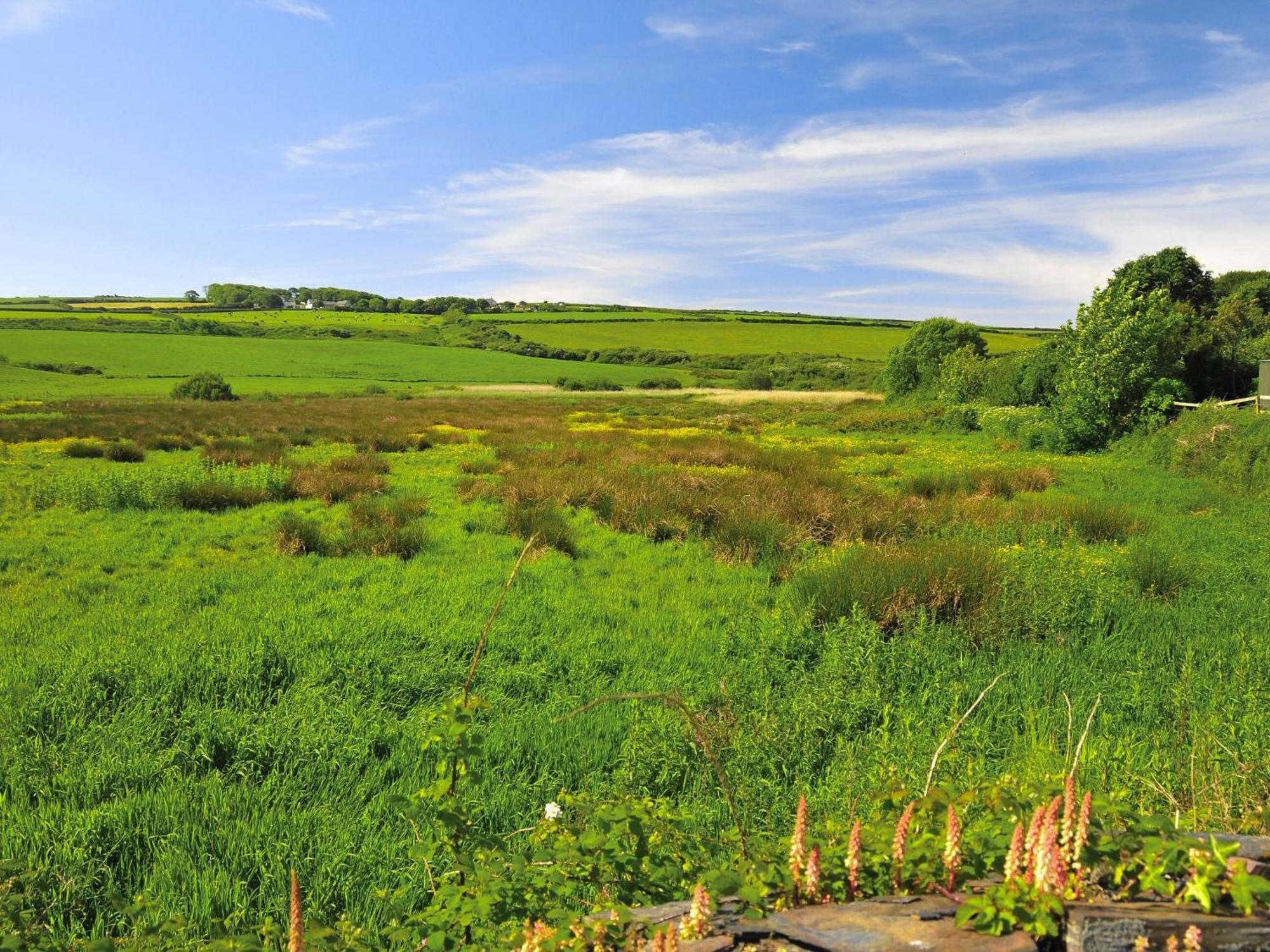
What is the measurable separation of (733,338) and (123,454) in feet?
307

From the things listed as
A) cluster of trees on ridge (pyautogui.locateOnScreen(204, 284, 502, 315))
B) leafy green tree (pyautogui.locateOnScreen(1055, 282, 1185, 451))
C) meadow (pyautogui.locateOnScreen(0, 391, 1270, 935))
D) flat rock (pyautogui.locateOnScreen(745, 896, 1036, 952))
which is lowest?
meadow (pyautogui.locateOnScreen(0, 391, 1270, 935))

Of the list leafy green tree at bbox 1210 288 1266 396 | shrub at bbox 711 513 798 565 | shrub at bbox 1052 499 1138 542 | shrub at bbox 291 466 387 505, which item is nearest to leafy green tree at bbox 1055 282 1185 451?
shrub at bbox 1052 499 1138 542

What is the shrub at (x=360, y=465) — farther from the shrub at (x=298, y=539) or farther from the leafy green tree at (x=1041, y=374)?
the leafy green tree at (x=1041, y=374)

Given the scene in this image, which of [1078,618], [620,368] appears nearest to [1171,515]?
[1078,618]

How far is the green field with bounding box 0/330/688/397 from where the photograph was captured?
190ft

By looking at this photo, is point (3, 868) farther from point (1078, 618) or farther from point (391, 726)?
point (1078, 618)

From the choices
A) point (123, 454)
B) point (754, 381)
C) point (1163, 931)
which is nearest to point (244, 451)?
point (123, 454)

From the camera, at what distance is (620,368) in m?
84.7

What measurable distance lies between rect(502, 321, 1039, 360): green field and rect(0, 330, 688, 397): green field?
14998 millimetres

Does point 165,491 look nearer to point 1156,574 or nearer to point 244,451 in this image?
point 244,451

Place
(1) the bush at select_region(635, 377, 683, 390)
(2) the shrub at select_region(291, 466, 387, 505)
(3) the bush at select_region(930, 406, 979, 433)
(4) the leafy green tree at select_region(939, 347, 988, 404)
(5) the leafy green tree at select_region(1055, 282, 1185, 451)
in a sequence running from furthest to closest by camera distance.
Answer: (1) the bush at select_region(635, 377, 683, 390) < (4) the leafy green tree at select_region(939, 347, 988, 404) < (3) the bush at select_region(930, 406, 979, 433) < (5) the leafy green tree at select_region(1055, 282, 1185, 451) < (2) the shrub at select_region(291, 466, 387, 505)

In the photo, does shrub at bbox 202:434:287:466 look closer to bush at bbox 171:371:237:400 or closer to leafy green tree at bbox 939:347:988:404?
bush at bbox 171:371:237:400

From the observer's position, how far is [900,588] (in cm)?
702

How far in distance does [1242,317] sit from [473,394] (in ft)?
165
